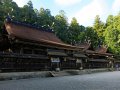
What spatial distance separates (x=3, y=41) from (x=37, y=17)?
920 inches

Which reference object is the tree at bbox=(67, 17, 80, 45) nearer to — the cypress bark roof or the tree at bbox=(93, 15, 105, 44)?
the tree at bbox=(93, 15, 105, 44)

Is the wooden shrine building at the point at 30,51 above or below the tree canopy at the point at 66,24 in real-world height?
below

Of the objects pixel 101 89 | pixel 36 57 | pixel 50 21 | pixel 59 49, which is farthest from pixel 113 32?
pixel 101 89

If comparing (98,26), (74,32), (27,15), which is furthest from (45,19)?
(98,26)

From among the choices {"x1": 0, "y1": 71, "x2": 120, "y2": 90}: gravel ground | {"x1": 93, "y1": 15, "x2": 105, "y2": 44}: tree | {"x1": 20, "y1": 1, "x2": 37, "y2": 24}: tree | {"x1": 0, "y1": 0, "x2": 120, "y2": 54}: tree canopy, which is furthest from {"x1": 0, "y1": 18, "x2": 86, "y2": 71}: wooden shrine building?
{"x1": 93, "y1": 15, "x2": 105, "y2": 44}: tree

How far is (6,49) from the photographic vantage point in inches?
1081

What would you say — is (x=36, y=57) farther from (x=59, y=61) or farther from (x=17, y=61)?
(x=59, y=61)

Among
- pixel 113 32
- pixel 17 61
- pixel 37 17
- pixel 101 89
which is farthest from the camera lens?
pixel 113 32

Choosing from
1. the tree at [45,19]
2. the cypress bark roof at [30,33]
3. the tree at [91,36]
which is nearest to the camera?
the cypress bark roof at [30,33]

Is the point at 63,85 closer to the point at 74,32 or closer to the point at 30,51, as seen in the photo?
the point at 30,51

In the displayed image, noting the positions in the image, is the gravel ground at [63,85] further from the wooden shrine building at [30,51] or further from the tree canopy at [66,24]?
the tree canopy at [66,24]

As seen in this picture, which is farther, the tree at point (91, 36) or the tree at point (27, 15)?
the tree at point (91, 36)

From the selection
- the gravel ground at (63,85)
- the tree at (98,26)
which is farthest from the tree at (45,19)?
the gravel ground at (63,85)

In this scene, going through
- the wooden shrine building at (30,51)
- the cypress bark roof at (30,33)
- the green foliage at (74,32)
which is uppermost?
the green foliage at (74,32)
